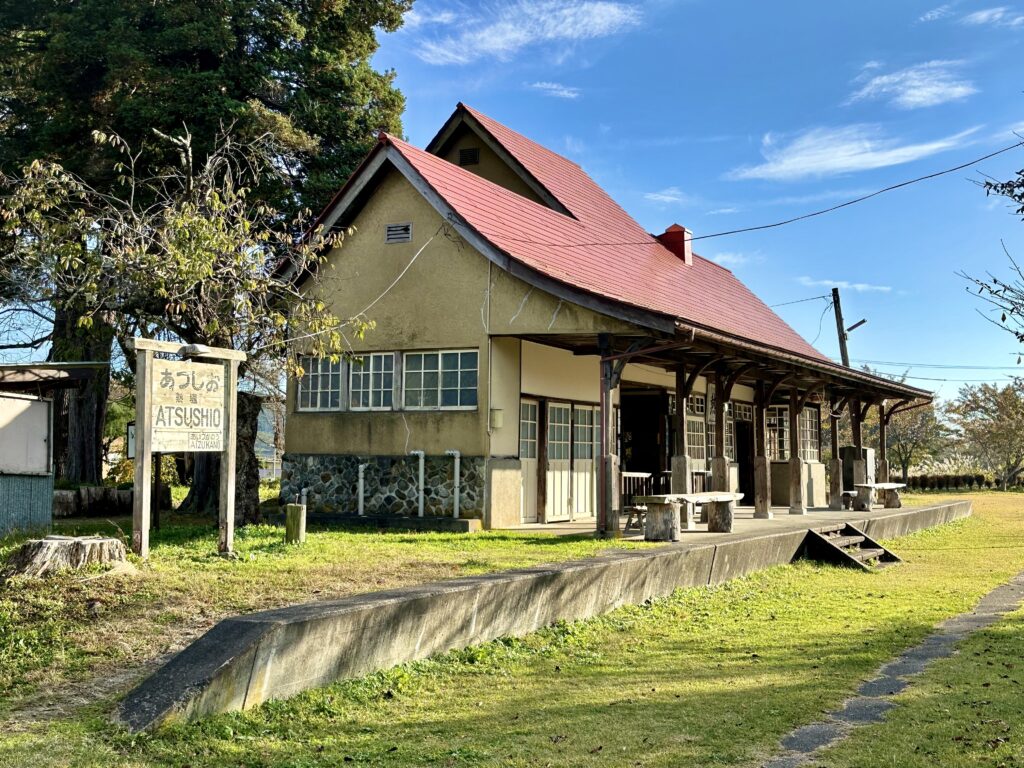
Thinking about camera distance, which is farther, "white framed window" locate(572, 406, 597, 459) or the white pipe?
"white framed window" locate(572, 406, 597, 459)

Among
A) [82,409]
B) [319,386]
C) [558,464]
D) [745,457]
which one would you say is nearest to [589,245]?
[558,464]

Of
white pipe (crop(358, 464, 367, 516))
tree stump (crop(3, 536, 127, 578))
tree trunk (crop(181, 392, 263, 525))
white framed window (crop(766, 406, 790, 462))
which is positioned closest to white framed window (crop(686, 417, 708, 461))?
white framed window (crop(766, 406, 790, 462))

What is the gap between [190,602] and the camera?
7.65 metres

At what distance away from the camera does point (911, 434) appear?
46.9 meters

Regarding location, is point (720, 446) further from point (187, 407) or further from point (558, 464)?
point (187, 407)

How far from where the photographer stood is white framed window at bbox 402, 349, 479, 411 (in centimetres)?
1513

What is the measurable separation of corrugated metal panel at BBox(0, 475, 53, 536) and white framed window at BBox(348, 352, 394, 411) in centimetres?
474

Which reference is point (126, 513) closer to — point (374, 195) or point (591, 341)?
point (374, 195)

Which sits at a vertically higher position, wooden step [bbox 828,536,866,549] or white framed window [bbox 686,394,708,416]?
white framed window [bbox 686,394,708,416]

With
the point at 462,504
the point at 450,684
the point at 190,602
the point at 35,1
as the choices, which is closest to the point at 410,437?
the point at 462,504

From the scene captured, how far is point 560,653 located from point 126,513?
43.0ft

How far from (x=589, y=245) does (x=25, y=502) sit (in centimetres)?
1060

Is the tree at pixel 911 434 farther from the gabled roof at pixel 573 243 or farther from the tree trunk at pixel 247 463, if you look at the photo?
the tree trunk at pixel 247 463

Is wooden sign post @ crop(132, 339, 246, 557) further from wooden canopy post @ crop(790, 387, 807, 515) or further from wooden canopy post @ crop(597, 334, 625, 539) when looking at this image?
wooden canopy post @ crop(790, 387, 807, 515)
